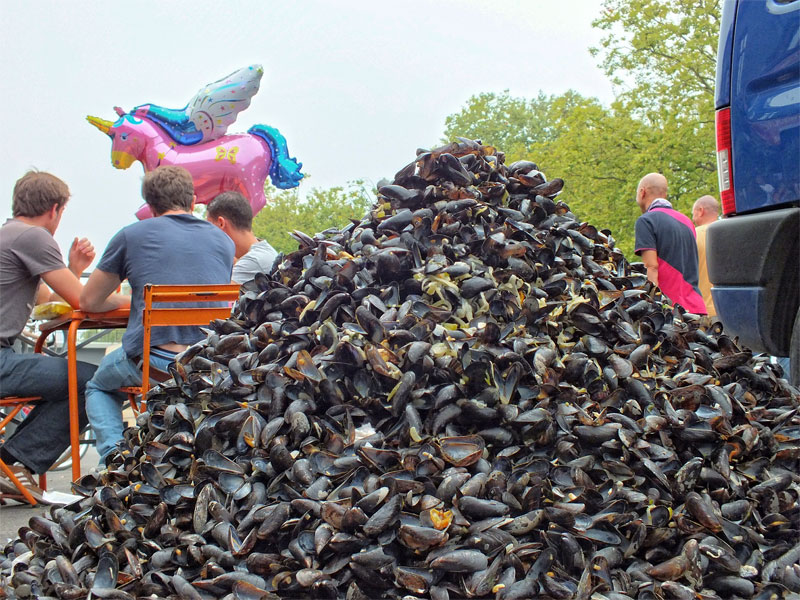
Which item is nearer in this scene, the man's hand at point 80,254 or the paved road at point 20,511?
the paved road at point 20,511

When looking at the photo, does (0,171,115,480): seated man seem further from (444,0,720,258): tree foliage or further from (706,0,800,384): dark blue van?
(444,0,720,258): tree foliage

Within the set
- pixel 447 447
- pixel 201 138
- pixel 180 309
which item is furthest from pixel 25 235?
pixel 201 138

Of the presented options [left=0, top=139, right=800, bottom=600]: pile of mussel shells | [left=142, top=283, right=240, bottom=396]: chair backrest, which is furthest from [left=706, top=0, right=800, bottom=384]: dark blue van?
[left=142, top=283, right=240, bottom=396]: chair backrest

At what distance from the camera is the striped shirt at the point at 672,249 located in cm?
441

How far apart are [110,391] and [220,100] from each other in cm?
572

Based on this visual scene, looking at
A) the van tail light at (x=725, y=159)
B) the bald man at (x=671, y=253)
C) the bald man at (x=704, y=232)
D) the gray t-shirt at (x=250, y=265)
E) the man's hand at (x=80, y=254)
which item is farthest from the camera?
the bald man at (x=704, y=232)

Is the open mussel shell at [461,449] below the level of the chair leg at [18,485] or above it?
above

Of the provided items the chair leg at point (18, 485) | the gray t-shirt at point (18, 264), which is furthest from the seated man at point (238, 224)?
the chair leg at point (18, 485)

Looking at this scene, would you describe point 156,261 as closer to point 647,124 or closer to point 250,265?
point 250,265

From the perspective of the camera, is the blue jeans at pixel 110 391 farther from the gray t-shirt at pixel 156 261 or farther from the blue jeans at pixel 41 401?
the blue jeans at pixel 41 401

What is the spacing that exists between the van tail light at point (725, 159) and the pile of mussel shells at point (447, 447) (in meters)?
1.05

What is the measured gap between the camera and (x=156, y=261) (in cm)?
351

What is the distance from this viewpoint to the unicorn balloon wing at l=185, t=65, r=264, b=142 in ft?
27.7

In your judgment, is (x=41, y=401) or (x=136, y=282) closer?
(x=136, y=282)
